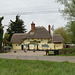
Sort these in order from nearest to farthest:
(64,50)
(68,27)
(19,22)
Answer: (68,27) → (64,50) → (19,22)

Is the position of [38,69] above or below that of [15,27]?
below

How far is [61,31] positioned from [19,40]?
30273mm

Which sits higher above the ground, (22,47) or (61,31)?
(61,31)

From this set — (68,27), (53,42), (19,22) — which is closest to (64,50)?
(68,27)

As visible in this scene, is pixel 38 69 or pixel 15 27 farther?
pixel 15 27

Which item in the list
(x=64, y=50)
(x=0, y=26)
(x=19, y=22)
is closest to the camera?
(x=64, y=50)

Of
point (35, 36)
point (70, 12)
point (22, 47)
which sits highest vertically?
point (70, 12)

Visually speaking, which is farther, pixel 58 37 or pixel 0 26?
pixel 58 37

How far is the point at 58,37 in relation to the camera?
64562mm

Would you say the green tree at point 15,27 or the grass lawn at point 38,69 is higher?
the green tree at point 15,27

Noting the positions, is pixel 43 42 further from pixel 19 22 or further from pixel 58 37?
pixel 19 22

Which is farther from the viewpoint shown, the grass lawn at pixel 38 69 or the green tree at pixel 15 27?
the green tree at pixel 15 27

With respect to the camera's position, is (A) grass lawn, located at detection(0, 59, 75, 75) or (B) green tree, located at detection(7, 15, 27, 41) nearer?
(A) grass lawn, located at detection(0, 59, 75, 75)

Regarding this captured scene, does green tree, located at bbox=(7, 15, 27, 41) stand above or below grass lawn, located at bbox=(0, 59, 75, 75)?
above
